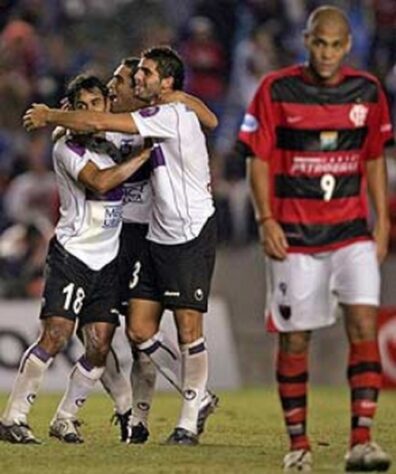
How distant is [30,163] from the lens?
19.4m

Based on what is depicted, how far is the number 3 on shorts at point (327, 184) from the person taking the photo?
955cm

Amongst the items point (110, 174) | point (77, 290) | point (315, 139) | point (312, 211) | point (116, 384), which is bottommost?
point (116, 384)

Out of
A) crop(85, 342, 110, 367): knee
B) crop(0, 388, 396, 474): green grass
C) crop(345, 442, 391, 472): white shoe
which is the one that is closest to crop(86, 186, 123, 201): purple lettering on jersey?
crop(85, 342, 110, 367): knee

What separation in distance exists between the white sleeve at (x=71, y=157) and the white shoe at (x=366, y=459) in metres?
2.49

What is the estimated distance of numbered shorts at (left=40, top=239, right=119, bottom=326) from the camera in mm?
11008

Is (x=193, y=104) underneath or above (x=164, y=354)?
above

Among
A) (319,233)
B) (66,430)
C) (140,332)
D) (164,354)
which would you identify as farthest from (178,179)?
(319,233)

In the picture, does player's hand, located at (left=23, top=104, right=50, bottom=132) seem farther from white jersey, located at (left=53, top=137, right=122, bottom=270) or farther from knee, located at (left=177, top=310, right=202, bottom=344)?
knee, located at (left=177, top=310, right=202, bottom=344)

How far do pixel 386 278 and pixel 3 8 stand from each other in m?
5.60

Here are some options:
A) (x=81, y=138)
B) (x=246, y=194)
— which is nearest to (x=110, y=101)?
(x=81, y=138)

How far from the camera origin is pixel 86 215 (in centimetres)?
1112

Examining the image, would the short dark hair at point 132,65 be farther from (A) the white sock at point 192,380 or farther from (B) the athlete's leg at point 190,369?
(A) the white sock at point 192,380

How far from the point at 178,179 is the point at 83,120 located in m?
0.80

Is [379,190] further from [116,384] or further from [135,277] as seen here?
[116,384]
